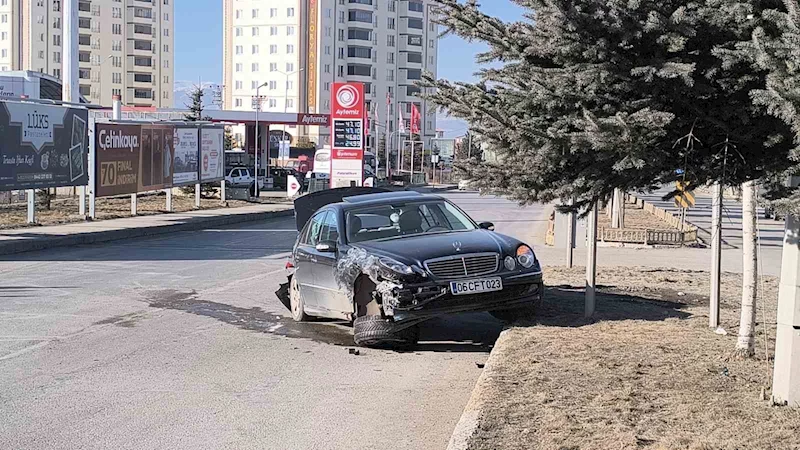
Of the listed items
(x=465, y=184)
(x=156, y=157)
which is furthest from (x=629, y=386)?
(x=156, y=157)

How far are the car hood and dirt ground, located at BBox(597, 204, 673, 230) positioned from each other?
1565cm

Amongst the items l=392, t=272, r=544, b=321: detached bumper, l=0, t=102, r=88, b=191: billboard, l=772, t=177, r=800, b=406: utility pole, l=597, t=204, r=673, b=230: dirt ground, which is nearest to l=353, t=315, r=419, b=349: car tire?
l=392, t=272, r=544, b=321: detached bumper

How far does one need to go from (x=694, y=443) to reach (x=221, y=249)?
55.4 ft

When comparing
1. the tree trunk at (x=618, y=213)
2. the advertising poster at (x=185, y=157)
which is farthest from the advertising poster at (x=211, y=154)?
the tree trunk at (x=618, y=213)

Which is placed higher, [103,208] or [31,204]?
[31,204]

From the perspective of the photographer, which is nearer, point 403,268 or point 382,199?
point 403,268

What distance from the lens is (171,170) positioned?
3378 centimetres

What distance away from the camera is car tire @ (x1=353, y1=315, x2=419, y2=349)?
9.42m

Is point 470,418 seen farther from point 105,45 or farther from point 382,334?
point 105,45

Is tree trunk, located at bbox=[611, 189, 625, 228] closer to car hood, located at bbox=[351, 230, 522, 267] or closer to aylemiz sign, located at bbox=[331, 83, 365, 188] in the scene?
aylemiz sign, located at bbox=[331, 83, 365, 188]

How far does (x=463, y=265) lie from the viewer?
31.1 feet

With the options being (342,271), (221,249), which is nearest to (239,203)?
(221,249)

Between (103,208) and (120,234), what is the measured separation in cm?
924

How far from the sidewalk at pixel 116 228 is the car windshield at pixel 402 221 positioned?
11.4 meters
